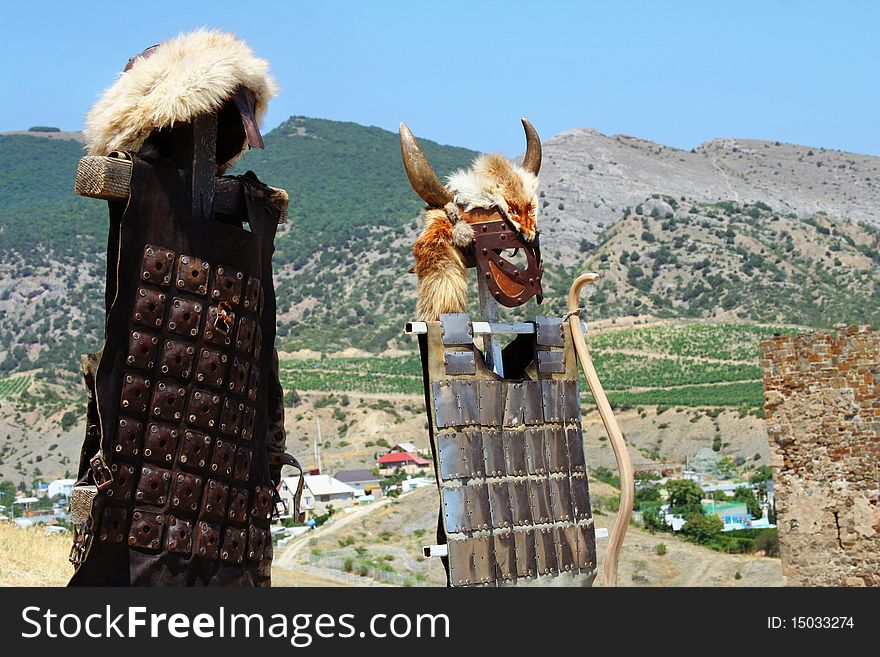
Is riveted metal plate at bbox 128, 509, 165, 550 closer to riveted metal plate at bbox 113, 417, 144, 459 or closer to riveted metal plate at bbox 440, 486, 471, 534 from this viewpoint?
riveted metal plate at bbox 113, 417, 144, 459

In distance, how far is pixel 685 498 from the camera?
3186cm

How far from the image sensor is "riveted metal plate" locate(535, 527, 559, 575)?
223 inches

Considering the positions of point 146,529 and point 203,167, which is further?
point 203,167

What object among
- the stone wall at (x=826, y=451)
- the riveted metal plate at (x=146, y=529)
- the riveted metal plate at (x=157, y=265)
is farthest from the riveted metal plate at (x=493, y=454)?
the stone wall at (x=826, y=451)

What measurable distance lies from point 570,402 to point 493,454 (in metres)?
0.62

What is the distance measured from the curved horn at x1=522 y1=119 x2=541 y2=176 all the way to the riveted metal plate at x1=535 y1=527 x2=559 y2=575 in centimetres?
183

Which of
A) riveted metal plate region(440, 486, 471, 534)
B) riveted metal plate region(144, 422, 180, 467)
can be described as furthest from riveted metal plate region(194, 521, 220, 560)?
riveted metal plate region(440, 486, 471, 534)

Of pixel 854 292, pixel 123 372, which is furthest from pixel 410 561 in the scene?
pixel 854 292

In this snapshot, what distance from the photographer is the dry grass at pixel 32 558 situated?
352 inches

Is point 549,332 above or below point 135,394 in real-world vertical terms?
above

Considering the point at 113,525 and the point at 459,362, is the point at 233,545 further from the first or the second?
the point at 459,362

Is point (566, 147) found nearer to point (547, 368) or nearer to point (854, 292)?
point (854, 292)

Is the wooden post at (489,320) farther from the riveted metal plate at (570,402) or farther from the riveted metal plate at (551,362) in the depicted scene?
the riveted metal plate at (570,402)

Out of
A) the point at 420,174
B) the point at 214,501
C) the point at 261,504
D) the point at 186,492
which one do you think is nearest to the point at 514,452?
the point at 261,504
